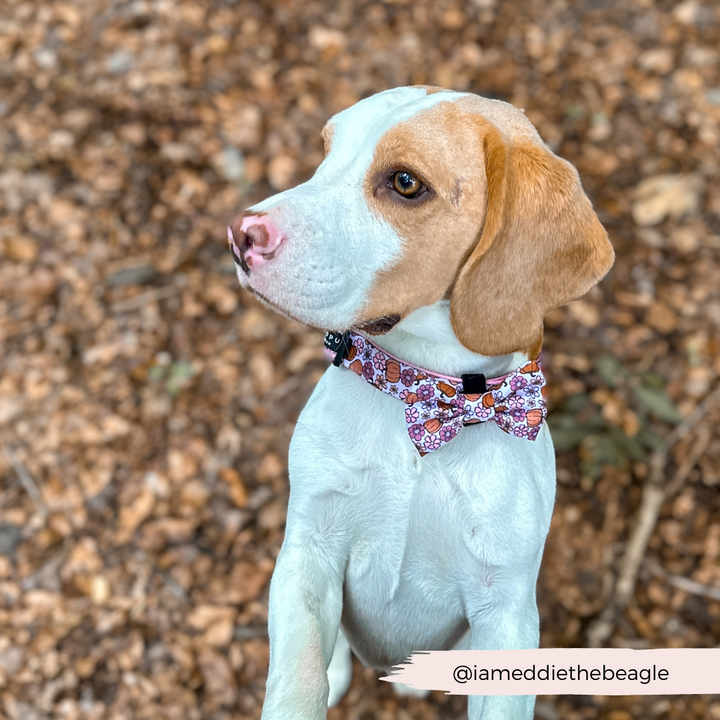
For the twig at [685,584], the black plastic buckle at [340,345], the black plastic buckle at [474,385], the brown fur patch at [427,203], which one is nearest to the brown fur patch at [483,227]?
the brown fur patch at [427,203]

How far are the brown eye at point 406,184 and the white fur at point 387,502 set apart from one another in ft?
0.28

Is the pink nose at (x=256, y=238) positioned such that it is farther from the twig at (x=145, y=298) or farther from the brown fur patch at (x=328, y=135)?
the twig at (x=145, y=298)

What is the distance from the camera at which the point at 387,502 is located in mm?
1972

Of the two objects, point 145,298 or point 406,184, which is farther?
point 145,298

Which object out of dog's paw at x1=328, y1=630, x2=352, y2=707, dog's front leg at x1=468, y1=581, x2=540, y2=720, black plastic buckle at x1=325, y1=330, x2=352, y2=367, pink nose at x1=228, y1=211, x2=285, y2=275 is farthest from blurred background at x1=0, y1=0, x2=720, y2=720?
pink nose at x1=228, y1=211, x2=285, y2=275

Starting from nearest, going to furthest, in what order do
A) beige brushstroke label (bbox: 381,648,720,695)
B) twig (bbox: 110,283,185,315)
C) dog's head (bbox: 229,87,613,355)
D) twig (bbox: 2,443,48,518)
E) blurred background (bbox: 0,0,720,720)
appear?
dog's head (bbox: 229,87,613,355) < beige brushstroke label (bbox: 381,648,720,695) < blurred background (bbox: 0,0,720,720) < twig (bbox: 2,443,48,518) < twig (bbox: 110,283,185,315)

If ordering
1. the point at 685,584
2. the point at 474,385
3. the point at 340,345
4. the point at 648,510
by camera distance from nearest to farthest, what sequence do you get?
the point at 474,385 < the point at 340,345 < the point at 685,584 < the point at 648,510

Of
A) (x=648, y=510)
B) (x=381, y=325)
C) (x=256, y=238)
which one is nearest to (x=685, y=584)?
(x=648, y=510)

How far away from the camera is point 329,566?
2.07m

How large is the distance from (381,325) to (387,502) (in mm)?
475

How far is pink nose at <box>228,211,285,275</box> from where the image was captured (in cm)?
167

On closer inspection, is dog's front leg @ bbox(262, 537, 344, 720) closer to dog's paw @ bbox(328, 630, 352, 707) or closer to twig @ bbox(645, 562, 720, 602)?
dog's paw @ bbox(328, 630, 352, 707)

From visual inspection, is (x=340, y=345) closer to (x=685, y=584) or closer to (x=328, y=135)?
(x=328, y=135)

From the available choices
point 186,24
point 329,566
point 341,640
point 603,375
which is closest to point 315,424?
point 329,566
